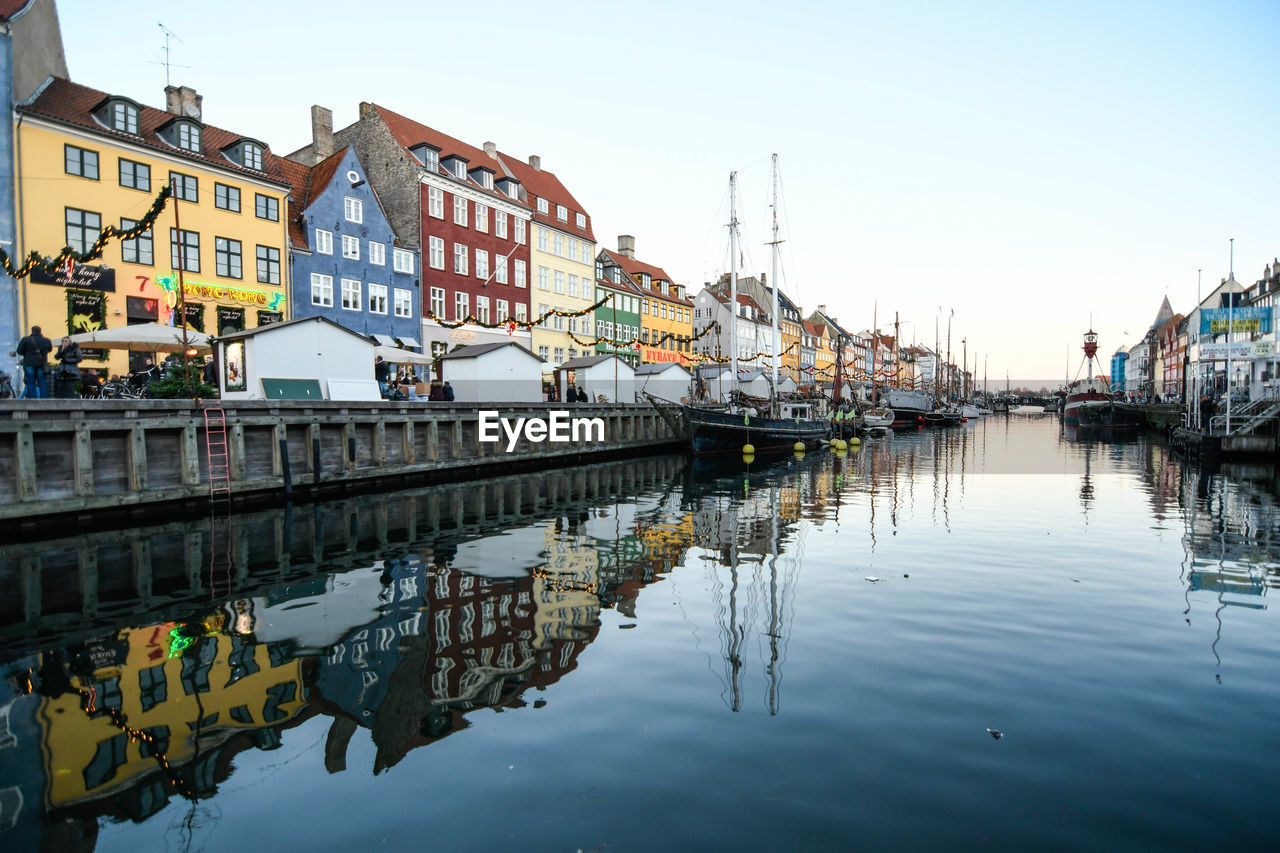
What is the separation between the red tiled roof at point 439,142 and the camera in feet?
161

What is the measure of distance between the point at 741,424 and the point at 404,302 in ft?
73.5

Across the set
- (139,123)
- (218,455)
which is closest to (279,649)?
(218,455)

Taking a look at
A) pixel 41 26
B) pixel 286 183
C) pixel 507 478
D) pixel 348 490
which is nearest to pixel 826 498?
pixel 507 478

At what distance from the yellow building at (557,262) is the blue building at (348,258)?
1281 cm

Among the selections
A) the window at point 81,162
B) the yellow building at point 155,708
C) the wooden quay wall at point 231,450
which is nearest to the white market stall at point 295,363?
the wooden quay wall at point 231,450

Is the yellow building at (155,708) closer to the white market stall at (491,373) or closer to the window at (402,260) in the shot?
the white market stall at (491,373)

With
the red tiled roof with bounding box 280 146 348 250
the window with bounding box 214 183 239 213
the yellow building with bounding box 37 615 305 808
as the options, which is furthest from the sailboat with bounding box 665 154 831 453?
the yellow building with bounding box 37 615 305 808

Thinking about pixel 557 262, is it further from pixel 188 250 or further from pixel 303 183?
pixel 188 250

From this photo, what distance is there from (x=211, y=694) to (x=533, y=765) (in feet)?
13.1

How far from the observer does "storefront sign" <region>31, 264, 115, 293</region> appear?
29.1m

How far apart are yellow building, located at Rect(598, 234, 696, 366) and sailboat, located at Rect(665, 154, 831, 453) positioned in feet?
73.2

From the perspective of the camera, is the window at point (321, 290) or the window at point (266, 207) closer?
the window at point (266, 207)

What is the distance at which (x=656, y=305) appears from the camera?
259 ft

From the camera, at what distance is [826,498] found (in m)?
25.3
